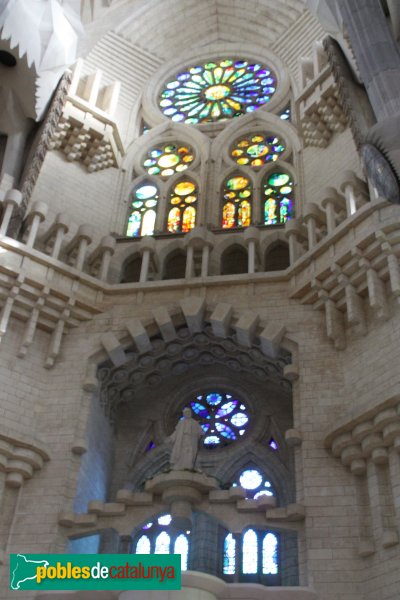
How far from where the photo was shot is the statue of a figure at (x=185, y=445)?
34.4 ft

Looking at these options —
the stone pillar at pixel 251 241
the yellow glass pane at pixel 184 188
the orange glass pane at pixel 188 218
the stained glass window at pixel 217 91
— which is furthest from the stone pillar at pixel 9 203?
the stained glass window at pixel 217 91

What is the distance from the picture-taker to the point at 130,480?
12938 mm

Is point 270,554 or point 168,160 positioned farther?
point 168,160

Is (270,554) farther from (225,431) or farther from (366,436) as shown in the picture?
(366,436)

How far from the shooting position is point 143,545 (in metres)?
12.3

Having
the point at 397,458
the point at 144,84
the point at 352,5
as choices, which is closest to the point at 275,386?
the point at 397,458

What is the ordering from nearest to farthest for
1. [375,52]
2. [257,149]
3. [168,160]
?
1. [375,52]
2. [257,149]
3. [168,160]

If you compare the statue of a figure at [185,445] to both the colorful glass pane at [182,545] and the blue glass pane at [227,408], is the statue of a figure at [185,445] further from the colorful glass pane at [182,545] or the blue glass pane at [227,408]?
the blue glass pane at [227,408]

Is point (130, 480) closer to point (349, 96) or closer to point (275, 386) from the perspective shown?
point (275, 386)

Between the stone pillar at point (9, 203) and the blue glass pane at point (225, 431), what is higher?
the stone pillar at point (9, 203)

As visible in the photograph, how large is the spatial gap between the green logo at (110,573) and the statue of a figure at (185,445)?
2.53m

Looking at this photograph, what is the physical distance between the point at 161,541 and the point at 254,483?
185 centimetres

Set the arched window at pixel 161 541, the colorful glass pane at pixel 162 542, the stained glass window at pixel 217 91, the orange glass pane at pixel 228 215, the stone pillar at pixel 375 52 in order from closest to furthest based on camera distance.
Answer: the stone pillar at pixel 375 52
the arched window at pixel 161 541
the colorful glass pane at pixel 162 542
the orange glass pane at pixel 228 215
the stained glass window at pixel 217 91

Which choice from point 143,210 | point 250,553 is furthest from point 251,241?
point 250,553
